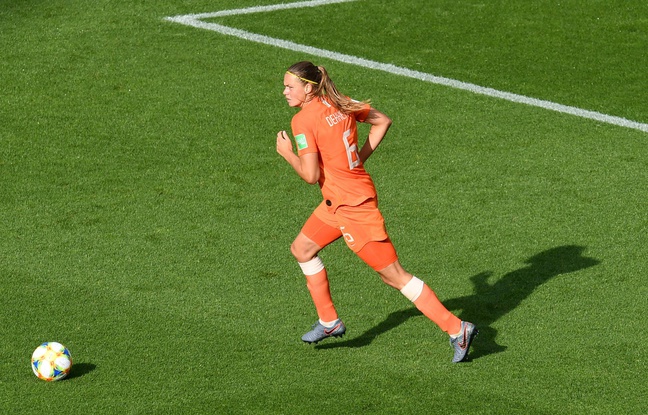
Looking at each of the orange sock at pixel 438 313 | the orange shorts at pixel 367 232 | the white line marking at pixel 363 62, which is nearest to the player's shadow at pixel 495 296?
the orange sock at pixel 438 313

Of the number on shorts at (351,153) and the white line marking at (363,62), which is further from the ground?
the number on shorts at (351,153)

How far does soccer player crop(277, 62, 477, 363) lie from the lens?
25.4ft

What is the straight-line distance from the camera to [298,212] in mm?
11055

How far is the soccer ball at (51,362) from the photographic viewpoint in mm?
7711

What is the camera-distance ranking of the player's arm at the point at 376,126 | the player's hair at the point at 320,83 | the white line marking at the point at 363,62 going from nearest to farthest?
the player's hair at the point at 320,83, the player's arm at the point at 376,126, the white line marking at the point at 363,62

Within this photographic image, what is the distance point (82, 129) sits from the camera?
13.0 m

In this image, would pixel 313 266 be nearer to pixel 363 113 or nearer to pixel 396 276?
pixel 396 276

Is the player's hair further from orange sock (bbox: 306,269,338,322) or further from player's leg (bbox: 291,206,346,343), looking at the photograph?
orange sock (bbox: 306,269,338,322)

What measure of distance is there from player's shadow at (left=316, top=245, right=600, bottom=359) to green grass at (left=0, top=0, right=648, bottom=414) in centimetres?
2

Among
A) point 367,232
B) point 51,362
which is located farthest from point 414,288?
point 51,362

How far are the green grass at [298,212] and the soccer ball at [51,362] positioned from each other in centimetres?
10

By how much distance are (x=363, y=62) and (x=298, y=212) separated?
4459 millimetres

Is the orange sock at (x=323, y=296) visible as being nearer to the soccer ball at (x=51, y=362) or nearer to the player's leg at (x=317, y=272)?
the player's leg at (x=317, y=272)

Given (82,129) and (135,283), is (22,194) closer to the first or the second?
(82,129)
